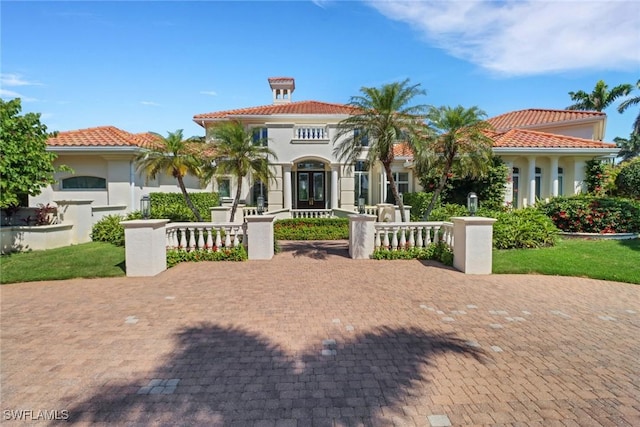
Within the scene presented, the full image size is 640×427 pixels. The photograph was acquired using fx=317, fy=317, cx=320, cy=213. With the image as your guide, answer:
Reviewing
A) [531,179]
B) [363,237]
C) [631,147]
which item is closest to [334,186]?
[363,237]

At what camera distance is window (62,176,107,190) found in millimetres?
14672

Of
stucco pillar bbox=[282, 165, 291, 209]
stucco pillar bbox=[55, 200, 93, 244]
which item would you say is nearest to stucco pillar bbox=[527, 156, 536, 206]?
stucco pillar bbox=[282, 165, 291, 209]

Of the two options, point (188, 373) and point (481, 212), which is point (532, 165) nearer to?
point (481, 212)

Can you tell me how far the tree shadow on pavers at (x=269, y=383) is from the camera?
2912 mm

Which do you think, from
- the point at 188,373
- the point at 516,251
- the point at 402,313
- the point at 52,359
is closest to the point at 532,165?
the point at 516,251

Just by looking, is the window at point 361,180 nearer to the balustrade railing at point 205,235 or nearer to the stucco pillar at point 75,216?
the balustrade railing at point 205,235

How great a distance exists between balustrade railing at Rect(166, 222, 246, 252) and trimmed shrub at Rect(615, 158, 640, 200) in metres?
20.4

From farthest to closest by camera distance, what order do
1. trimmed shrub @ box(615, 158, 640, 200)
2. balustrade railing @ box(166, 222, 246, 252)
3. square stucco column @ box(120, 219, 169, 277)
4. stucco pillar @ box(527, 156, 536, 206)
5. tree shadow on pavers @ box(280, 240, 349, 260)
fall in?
trimmed shrub @ box(615, 158, 640, 200) → stucco pillar @ box(527, 156, 536, 206) → tree shadow on pavers @ box(280, 240, 349, 260) → balustrade railing @ box(166, 222, 246, 252) → square stucco column @ box(120, 219, 169, 277)

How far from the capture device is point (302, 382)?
3.40 metres

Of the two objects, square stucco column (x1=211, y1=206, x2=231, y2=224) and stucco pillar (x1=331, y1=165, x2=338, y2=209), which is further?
stucco pillar (x1=331, y1=165, x2=338, y2=209)

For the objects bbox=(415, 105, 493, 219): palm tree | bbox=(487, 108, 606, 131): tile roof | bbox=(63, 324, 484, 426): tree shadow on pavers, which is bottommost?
bbox=(63, 324, 484, 426): tree shadow on pavers

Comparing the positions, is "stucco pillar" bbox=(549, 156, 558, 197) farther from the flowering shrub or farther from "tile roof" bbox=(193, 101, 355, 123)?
"tile roof" bbox=(193, 101, 355, 123)

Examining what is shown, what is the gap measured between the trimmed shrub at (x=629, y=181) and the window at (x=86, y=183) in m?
26.7

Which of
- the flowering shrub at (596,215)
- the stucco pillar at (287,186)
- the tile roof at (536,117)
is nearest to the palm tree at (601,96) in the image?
the tile roof at (536,117)
